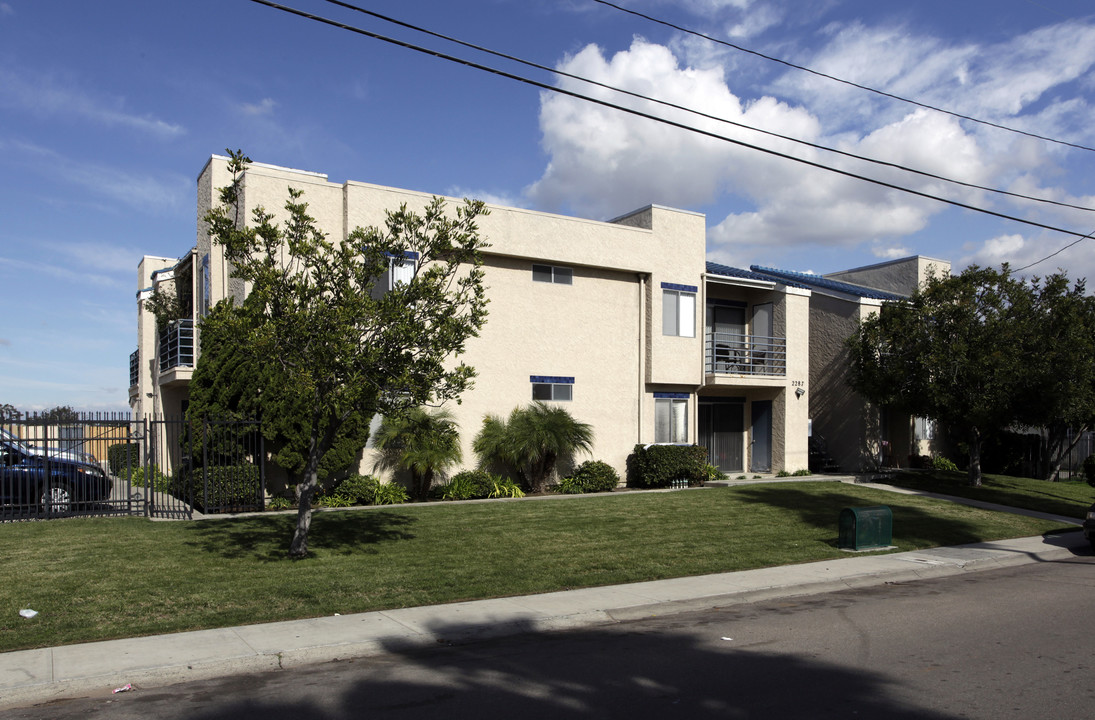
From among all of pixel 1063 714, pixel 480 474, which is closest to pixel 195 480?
pixel 480 474

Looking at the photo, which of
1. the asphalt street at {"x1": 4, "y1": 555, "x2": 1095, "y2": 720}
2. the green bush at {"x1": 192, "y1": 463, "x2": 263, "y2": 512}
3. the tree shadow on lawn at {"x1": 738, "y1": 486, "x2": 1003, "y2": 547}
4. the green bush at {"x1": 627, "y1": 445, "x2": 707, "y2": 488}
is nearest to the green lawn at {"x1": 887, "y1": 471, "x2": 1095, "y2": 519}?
the tree shadow on lawn at {"x1": 738, "y1": 486, "x2": 1003, "y2": 547}

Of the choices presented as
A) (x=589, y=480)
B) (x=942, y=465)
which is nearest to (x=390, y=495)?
(x=589, y=480)

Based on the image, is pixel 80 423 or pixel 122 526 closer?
pixel 122 526

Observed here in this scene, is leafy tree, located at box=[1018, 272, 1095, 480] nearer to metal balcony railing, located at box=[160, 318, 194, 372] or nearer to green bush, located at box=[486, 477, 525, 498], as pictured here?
green bush, located at box=[486, 477, 525, 498]

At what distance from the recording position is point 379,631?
8.92 m

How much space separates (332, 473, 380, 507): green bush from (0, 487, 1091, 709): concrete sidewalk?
8.34 metres

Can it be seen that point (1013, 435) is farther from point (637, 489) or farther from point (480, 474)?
point (480, 474)

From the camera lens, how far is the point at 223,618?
9.37 meters

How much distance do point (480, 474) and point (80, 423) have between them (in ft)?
28.1

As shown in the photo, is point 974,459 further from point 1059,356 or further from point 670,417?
point 670,417

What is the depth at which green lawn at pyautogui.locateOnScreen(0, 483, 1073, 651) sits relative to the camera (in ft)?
32.2

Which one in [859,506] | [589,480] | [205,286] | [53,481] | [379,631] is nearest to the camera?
[379,631]

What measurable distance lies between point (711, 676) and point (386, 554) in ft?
22.4

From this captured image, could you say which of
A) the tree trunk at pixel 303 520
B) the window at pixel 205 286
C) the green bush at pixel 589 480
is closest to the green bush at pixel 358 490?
the green bush at pixel 589 480
